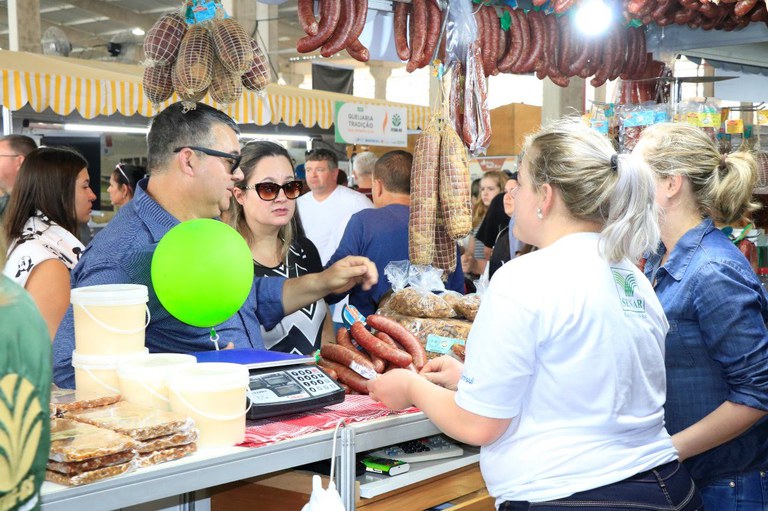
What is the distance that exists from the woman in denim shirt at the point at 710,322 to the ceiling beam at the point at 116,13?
21.7 m

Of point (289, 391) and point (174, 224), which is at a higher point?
point (174, 224)

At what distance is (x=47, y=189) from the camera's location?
4227 mm

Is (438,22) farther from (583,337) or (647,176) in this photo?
(583,337)

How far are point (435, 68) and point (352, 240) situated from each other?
3.96 feet

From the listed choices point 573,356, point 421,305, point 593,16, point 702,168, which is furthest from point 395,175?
point 573,356

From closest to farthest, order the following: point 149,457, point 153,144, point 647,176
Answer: point 149,457 → point 647,176 → point 153,144

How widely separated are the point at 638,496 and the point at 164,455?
1.12 meters

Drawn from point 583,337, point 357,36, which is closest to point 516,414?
point 583,337

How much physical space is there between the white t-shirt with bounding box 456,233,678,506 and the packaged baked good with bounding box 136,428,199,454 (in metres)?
0.64

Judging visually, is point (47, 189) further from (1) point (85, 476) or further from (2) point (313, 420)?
(1) point (85, 476)

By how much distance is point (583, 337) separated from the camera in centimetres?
195

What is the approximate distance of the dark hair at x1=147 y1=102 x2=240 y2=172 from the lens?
298 centimetres

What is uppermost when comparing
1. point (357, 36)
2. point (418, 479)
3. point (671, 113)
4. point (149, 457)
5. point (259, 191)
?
point (357, 36)

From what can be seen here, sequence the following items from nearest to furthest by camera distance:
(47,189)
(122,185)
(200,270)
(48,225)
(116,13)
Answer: (200,270) < (48,225) < (47,189) < (122,185) < (116,13)
